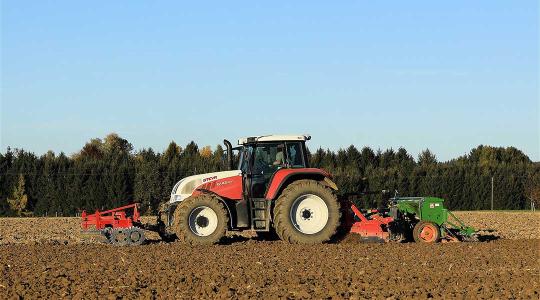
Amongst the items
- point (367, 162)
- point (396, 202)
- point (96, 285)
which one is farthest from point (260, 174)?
point (367, 162)

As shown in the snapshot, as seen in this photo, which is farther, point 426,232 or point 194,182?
point 426,232

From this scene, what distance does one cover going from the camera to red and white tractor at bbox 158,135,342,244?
18.4 metres

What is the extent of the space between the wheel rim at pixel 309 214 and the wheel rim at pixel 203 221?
1.60 meters

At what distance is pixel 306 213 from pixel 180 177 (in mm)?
22067

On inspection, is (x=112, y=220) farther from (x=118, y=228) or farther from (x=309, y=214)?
(x=309, y=214)

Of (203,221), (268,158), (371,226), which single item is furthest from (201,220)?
(371,226)

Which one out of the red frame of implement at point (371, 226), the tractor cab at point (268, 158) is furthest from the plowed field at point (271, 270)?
the tractor cab at point (268, 158)

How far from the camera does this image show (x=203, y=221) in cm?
1855

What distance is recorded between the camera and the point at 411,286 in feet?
39.7

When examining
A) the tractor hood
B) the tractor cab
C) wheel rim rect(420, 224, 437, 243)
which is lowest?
wheel rim rect(420, 224, 437, 243)

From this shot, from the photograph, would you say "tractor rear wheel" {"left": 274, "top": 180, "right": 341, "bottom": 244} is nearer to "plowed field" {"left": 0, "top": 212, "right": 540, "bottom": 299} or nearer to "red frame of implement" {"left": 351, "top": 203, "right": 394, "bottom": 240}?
"plowed field" {"left": 0, "top": 212, "right": 540, "bottom": 299}

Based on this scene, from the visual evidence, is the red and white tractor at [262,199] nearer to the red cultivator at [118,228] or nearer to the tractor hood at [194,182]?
→ the tractor hood at [194,182]

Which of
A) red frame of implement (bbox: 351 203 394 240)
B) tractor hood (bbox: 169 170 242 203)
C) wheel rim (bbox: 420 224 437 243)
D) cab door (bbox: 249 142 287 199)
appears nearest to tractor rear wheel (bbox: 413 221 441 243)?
wheel rim (bbox: 420 224 437 243)

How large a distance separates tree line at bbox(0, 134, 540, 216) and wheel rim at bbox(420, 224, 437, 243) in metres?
16.7
